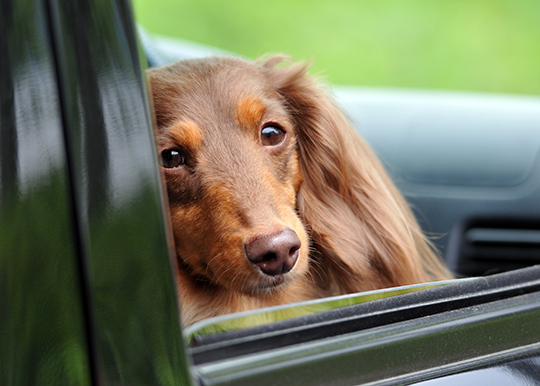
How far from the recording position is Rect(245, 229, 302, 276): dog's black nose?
108 cm

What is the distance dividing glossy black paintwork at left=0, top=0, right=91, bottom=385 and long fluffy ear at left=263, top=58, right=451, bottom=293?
70 cm

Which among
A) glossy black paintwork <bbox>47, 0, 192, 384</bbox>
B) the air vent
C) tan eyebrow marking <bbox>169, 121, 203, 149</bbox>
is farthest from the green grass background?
glossy black paintwork <bbox>47, 0, 192, 384</bbox>

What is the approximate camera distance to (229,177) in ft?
4.03

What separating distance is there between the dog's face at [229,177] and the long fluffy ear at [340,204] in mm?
72

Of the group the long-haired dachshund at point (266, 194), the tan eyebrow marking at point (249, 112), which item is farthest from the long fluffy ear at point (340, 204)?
the tan eyebrow marking at point (249, 112)

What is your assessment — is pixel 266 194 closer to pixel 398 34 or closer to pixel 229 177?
pixel 229 177

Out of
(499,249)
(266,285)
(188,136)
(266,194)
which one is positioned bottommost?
(499,249)

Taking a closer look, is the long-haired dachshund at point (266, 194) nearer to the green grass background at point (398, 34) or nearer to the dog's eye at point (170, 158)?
the dog's eye at point (170, 158)

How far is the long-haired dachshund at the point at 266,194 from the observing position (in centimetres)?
117

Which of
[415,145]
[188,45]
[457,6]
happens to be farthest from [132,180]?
[457,6]

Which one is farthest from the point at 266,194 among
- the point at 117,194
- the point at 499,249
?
the point at 499,249

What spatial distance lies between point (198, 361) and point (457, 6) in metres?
7.19

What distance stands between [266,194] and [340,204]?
328 millimetres

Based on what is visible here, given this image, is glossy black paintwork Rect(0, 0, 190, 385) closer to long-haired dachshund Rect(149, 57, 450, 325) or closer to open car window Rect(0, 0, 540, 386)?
open car window Rect(0, 0, 540, 386)
